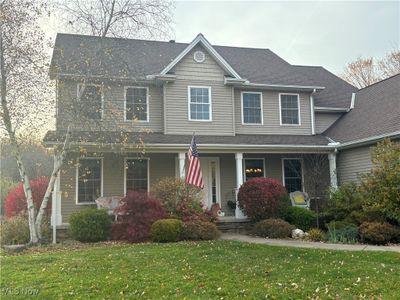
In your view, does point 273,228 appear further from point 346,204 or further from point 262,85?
point 262,85

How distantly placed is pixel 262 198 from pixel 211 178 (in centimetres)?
345

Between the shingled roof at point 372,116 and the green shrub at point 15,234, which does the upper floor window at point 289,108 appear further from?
the green shrub at point 15,234

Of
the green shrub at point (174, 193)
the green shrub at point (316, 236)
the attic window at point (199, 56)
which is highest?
the attic window at point (199, 56)

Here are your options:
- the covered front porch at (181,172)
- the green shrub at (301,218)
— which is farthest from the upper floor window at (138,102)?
the green shrub at (301,218)

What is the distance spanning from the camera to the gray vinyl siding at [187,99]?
15.4 meters

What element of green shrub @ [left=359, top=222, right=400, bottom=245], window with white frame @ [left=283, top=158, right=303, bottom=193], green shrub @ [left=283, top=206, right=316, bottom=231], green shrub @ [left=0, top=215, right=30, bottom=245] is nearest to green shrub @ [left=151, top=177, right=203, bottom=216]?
green shrub @ [left=283, top=206, right=316, bottom=231]

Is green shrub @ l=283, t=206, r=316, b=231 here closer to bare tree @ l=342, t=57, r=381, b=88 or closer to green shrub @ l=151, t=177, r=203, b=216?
green shrub @ l=151, t=177, r=203, b=216

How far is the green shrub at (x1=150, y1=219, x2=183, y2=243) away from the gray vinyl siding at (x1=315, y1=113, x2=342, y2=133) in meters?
9.78

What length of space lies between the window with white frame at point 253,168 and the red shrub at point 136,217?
602 centimetres

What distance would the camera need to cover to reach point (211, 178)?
53.3ft

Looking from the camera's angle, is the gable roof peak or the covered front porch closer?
the covered front porch

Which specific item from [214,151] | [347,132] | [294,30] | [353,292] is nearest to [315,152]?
[347,132]

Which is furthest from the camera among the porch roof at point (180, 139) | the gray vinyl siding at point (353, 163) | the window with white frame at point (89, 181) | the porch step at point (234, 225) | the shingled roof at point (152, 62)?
the gray vinyl siding at point (353, 163)

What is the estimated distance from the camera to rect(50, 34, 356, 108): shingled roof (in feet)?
37.9
